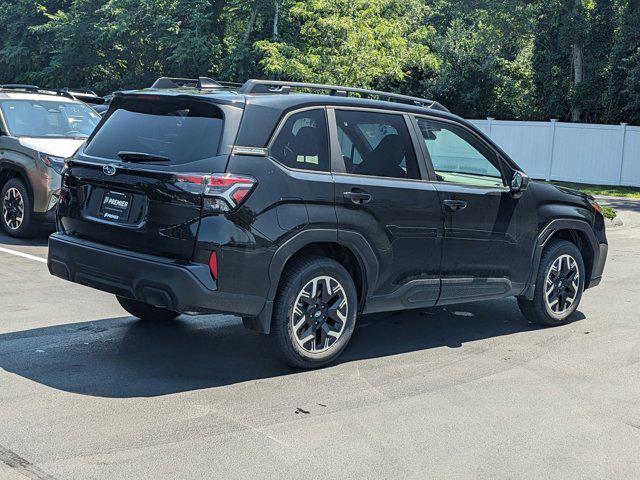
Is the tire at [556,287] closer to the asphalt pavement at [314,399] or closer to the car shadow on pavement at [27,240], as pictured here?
the asphalt pavement at [314,399]

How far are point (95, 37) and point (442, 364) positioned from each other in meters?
45.6

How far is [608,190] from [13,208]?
21.4 meters

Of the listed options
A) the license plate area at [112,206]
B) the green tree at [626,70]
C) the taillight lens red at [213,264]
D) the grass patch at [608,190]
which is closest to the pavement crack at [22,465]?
the taillight lens red at [213,264]

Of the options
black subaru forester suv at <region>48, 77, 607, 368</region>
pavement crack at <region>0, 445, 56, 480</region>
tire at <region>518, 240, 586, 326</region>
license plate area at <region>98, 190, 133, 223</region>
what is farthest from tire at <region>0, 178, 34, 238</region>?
pavement crack at <region>0, 445, 56, 480</region>

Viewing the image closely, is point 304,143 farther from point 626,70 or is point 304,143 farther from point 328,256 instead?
point 626,70

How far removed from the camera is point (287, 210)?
5844mm

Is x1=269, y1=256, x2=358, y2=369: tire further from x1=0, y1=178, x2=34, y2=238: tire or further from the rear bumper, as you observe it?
x1=0, y1=178, x2=34, y2=238: tire

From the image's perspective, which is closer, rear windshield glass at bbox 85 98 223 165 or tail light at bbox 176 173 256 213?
tail light at bbox 176 173 256 213

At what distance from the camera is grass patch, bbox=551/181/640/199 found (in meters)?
→ 26.9

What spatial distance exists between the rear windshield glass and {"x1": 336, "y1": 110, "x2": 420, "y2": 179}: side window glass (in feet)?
3.28

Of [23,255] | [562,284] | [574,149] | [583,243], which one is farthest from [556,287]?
[574,149]

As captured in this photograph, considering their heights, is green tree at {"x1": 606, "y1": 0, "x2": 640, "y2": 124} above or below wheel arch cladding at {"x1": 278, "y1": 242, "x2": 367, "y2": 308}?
above

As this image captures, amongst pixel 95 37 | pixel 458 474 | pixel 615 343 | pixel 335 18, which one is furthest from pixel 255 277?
pixel 95 37

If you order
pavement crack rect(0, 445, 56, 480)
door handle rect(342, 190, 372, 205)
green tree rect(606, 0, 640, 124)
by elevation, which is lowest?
pavement crack rect(0, 445, 56, 480)
